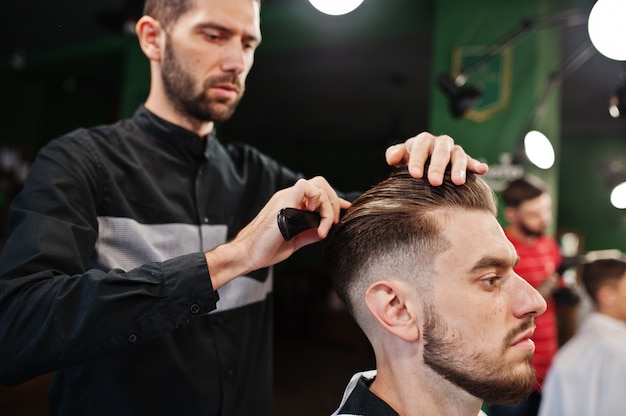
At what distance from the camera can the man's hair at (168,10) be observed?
3.67 ft

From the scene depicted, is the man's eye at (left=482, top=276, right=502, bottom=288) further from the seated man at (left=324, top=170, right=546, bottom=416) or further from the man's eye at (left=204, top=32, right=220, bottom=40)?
the man's eye at (left=204, top=32, right=220, bottom=40)

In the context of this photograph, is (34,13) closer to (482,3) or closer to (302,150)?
(482,3)

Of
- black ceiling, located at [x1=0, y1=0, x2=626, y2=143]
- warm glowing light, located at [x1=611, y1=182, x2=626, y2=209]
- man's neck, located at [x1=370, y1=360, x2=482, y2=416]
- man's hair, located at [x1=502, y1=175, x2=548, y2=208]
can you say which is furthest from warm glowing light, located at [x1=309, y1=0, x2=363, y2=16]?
warm glowing light, located at [x1=611, y1=182, x2=626, y2=209]

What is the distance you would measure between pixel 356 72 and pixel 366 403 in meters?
4.76

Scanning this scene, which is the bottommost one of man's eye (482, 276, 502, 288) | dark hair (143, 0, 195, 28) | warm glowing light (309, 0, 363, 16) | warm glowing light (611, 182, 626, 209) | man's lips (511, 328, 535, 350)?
warm glowing light (611, 182, 626, 209)

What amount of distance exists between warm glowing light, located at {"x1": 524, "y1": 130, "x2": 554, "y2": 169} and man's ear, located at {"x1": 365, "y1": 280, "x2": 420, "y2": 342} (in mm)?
2483

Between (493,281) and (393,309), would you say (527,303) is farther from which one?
(393,309)

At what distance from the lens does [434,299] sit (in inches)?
39.4

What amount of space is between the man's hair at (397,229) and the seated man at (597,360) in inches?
69.3

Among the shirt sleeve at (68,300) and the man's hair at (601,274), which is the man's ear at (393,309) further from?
the man's hair at (601,274)

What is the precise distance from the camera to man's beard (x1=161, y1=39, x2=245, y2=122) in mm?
1137

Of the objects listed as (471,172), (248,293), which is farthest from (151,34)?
(471,172)

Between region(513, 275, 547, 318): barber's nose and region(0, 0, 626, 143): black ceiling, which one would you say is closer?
region(513, 275, 547, 318): barber's nose

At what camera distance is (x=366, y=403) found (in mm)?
1060
